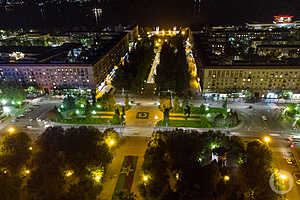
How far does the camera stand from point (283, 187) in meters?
49.2

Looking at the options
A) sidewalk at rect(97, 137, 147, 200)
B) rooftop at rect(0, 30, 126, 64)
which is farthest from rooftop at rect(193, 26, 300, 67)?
rooftop at rect(0, 30, 126, 64)

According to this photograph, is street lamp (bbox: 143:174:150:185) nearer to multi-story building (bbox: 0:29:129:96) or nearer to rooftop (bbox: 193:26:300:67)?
rooftop (bbox: 193:26:300:67)

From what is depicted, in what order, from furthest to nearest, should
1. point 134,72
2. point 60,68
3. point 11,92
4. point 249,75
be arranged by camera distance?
point 134,72 → point 60,68 → point 249,75 → point 11,92

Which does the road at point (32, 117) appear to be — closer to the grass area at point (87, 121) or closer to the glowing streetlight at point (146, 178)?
the grass area at point (87, 121)

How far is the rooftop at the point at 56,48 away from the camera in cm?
10190

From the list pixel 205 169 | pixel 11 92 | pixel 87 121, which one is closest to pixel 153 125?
pixel 87 121

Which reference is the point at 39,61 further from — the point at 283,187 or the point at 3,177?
the point at 283,187

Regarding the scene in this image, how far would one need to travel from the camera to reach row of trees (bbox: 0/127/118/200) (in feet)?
149

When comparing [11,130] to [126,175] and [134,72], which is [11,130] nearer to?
[126,175]

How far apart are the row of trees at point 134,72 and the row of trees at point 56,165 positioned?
124 feet

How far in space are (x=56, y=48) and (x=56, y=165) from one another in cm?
9101

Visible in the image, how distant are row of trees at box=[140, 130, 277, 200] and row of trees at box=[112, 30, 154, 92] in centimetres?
4157

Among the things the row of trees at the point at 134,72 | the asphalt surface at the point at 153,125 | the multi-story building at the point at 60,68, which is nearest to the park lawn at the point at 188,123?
the asphalt surface at the point at 153,125

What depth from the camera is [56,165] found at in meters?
50.6
